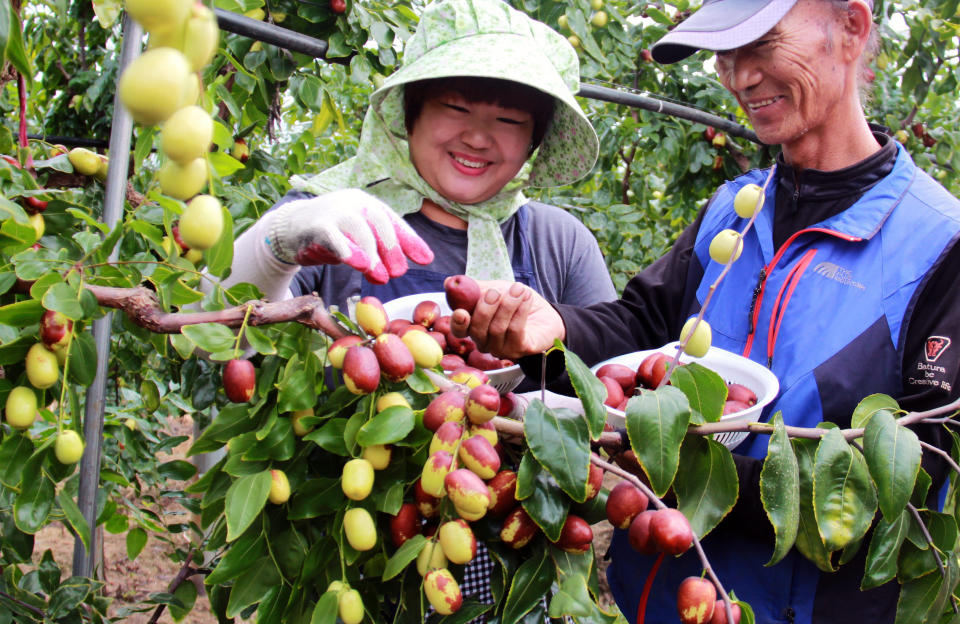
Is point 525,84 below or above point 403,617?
above

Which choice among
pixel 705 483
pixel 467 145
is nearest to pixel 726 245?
pixel 705 483

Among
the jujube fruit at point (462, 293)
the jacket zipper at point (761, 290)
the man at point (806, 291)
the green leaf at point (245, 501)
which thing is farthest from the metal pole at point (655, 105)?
the green leaf at point (245, 501)

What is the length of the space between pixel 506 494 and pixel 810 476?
38 cm

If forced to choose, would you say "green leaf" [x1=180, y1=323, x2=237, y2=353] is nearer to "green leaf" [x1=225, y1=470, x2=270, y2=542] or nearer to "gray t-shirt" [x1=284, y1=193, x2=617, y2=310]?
"green leaf" [x1=225, y1=470, x2=270, y2=542]

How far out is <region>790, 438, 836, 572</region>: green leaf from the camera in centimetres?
92

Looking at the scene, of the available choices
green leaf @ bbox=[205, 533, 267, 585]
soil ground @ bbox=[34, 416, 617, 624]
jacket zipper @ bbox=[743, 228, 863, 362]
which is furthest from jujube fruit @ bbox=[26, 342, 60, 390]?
soil ground @ bbox=[34, 416, 617, 624]

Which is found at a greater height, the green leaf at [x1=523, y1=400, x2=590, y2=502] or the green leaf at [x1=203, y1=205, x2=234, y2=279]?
the green leaf at [x1=203, y1=205, x2=234, y2=279]

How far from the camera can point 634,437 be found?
83 cm

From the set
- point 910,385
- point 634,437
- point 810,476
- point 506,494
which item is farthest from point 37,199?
point 910,385

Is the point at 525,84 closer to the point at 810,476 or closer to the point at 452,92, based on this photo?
the point at 452,92

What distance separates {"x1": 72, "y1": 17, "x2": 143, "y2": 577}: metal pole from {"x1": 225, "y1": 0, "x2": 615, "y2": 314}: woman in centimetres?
26

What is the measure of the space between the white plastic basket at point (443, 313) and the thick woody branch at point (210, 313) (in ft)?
1.29

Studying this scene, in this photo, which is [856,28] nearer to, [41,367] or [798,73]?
[798,73]

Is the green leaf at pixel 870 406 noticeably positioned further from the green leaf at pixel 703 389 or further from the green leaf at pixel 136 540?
the green leaf at pixel 136 540
